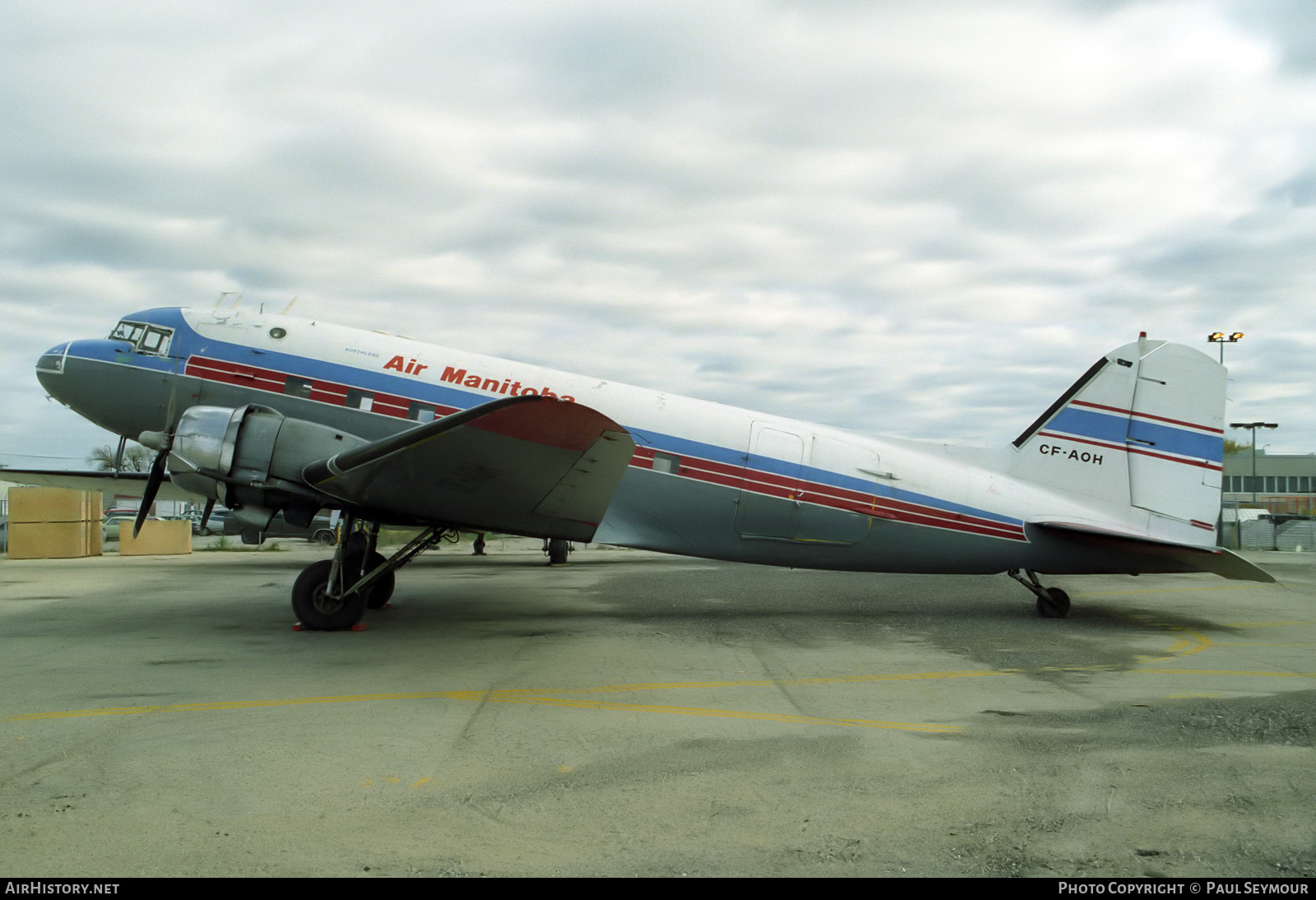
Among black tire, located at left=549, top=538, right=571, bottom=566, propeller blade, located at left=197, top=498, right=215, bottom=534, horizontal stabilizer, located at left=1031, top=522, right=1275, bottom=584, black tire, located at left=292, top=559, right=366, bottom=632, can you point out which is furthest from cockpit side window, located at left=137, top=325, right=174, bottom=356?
horizontal stabilizer, located at left=1031, top=522, right=1275, bottom=584

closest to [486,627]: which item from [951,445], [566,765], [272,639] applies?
[272,639]

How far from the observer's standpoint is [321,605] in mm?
9141

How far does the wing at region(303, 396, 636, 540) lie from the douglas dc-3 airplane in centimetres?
5

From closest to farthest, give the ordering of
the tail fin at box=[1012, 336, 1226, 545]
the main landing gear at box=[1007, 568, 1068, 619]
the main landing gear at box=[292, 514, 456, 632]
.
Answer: the main landing gear at box=[292, 514, 456, 632]
the tail fin at box=[1012, 336, 1226, 545]
the main landing gear at box=[1007, 568, 1068, 619]

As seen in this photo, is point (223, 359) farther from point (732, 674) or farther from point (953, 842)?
point (953, 842)

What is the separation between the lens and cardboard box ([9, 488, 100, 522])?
21.8 metres

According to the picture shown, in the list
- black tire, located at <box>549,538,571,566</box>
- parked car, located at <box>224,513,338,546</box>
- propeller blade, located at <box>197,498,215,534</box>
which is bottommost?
parked car, located at <box>224,513,338,546</box>

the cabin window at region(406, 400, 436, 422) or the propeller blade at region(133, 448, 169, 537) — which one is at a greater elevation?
the cabin window at region(406, 400, 436, 422)

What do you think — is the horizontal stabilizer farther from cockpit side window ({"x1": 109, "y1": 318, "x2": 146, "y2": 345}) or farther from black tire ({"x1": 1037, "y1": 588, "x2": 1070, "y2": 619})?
cockpit side window ({"x1": 109, "y1": 318, "x2": 146, "y2": 345})

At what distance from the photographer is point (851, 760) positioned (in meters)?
4.80

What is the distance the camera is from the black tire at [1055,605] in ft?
36.2

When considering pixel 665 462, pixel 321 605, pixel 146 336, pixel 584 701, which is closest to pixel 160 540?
pixel 146 336

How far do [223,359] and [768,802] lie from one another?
8.72 m

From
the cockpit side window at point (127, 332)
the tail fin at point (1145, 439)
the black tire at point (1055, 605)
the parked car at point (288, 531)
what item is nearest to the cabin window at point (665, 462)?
the tail fin at point (1145, 439)
